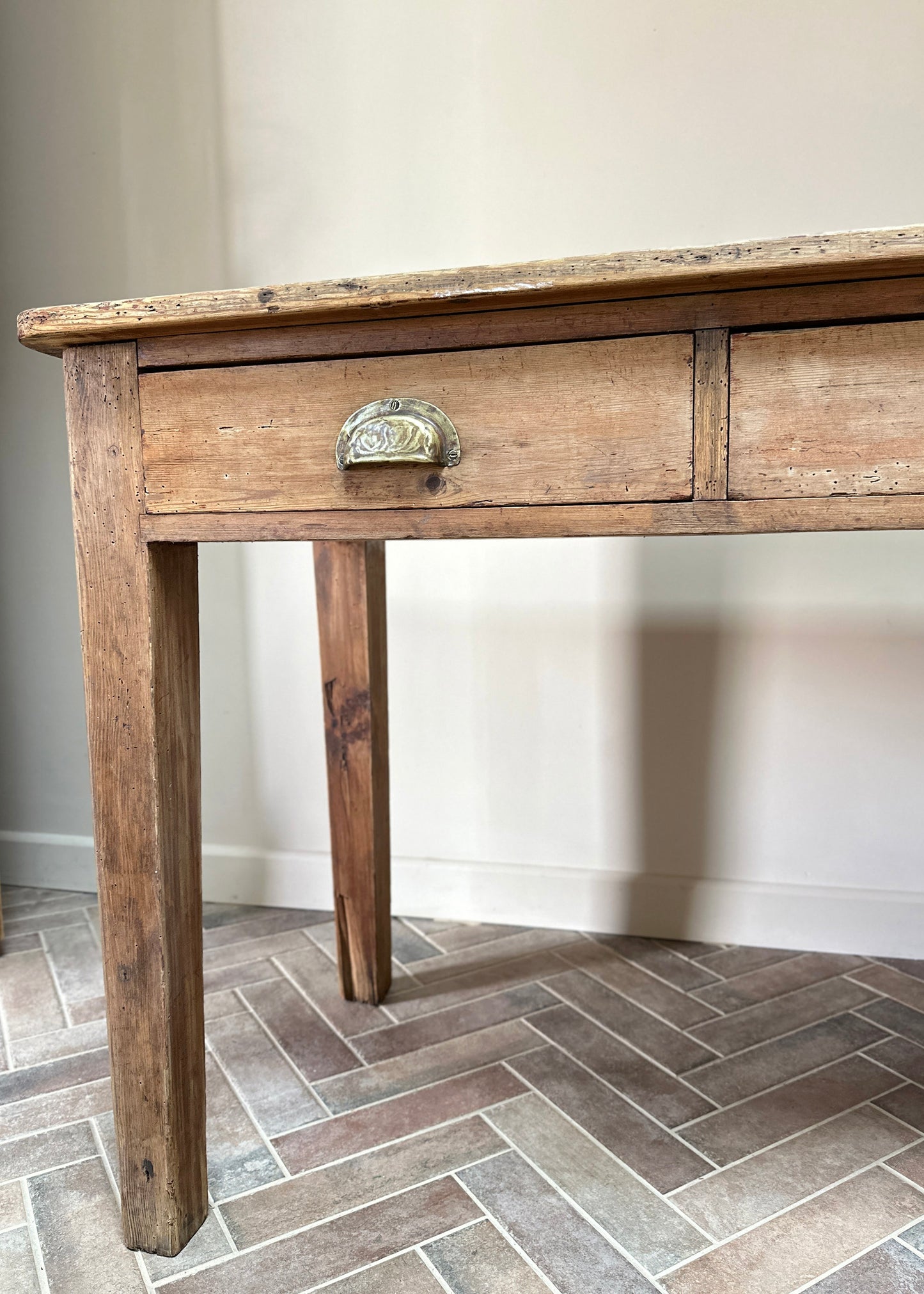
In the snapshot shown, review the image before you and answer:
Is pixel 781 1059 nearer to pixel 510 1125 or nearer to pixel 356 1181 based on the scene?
pixel 510 1125

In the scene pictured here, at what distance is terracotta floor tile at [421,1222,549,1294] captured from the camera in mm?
923

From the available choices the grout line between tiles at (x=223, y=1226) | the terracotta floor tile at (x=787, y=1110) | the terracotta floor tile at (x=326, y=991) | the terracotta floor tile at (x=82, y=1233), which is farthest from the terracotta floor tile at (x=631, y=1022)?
the terracotta floor tile at (x=82, y=1233)

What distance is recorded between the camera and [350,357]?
0.85 m

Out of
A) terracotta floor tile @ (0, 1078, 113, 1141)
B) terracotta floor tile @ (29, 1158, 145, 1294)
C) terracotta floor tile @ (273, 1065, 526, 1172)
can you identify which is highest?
terracotta floor tile @ (29, 1158, 145, 1294)

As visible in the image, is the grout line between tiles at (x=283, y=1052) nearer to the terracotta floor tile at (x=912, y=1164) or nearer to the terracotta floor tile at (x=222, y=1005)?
the terracotta floor tile at (x=222, y=1005)

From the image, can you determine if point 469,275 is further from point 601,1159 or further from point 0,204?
point 0,204

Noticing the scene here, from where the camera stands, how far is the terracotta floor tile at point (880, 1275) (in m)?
0.92

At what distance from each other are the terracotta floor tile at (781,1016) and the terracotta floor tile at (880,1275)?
40 centimetres

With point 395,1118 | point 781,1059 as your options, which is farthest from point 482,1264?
point 781,1059

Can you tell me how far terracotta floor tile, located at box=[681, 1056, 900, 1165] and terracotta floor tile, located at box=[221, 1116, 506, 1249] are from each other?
27cm

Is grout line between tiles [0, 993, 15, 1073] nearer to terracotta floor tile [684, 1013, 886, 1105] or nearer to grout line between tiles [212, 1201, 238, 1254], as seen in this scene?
grout line between tiles [212, 1201, 238, 1254]

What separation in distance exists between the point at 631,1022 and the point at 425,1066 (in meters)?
0.34

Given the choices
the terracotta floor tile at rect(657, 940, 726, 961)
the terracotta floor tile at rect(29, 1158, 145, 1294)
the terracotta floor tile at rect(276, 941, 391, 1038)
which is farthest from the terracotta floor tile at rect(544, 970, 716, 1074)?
the terracotta floor tile at rect(29, 1158, 145, 1294)

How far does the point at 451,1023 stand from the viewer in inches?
57.9
